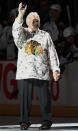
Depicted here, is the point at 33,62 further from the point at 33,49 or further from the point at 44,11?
the point at 44,11

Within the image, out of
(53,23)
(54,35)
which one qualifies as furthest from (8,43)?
(54,35)

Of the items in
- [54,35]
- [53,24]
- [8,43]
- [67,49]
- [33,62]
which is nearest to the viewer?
[33,62]

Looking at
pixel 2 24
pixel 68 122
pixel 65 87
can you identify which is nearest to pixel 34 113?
pixel 65 87

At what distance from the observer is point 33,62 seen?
425 inches

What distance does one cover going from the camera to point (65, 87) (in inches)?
553

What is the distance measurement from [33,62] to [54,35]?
153 inches

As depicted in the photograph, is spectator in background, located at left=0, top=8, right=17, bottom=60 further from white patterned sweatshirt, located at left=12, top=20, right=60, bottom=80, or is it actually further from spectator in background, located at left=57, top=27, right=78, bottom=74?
white patterned sweatshirt, located at left=12, top=20, right=60, bottom=80

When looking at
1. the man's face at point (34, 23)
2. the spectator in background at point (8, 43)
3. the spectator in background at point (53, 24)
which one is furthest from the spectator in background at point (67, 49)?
the man's face at point (34, 23)

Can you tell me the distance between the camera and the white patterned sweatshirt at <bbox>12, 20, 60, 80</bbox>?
1078 centimetres

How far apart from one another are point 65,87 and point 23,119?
324 cm

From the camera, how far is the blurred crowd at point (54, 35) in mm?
14067

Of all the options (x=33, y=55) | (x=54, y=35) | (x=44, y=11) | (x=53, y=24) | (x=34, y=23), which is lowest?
(x=33, y=55)

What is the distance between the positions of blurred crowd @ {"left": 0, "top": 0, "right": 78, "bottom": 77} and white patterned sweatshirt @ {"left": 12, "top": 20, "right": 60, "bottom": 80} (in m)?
3.07

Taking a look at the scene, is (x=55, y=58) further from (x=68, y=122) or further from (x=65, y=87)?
(x=65, y=87)
